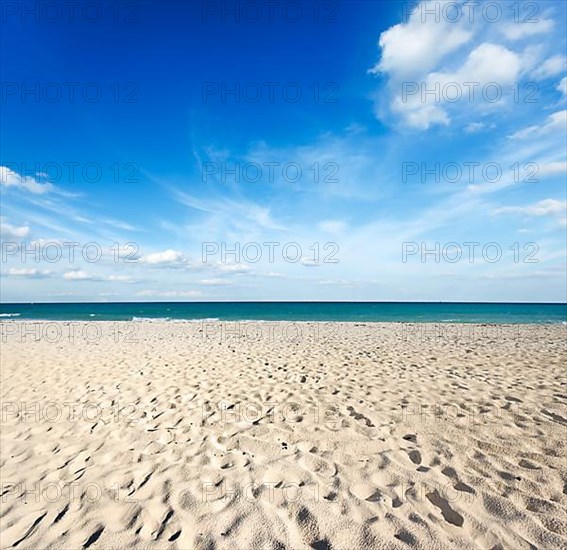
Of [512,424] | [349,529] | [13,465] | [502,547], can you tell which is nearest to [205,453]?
[349,529]

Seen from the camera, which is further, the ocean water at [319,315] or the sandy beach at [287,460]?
the ocean water at [319,315]

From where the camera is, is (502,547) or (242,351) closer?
(502,547)

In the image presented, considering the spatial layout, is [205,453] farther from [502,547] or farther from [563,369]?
[563,369]

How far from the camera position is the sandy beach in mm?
3193

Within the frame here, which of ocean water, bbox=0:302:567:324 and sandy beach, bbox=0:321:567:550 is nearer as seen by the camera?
sandy beach, bbox=0:321:567:550

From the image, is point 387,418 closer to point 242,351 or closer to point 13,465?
point 13,465

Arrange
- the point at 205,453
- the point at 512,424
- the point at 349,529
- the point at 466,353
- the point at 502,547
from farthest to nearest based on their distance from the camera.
→ 1. the point at 466,353
2. the point at 512,424
3. the point at 205,453
4. the point at 349,529
5. the point at 502,547

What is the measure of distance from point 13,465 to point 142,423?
171cm

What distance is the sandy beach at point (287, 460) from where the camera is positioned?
3.19 meters

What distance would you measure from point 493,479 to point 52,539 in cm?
449

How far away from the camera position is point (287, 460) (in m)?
4.43

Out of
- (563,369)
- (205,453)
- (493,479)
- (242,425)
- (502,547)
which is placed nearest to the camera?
(502,547)

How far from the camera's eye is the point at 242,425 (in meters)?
5.61

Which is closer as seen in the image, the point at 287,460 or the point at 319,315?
the point at 287,460
